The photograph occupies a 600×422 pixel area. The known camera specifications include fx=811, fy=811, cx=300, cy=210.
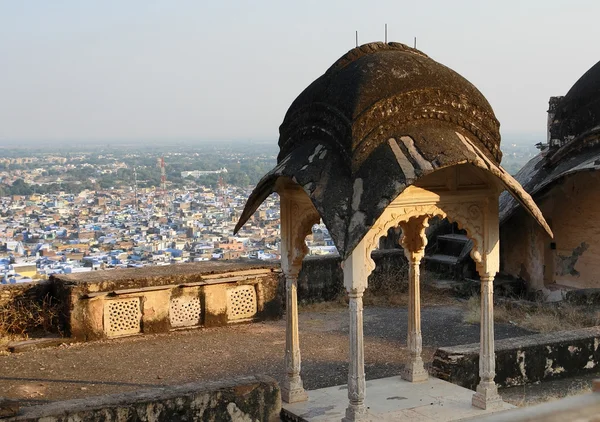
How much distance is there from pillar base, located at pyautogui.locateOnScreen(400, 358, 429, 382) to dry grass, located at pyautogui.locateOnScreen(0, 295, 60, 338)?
5466mm

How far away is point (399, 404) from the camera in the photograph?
7.55 metres

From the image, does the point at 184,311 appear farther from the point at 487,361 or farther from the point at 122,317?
the point at 487,361

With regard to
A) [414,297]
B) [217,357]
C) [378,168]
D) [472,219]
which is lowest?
[217,357]

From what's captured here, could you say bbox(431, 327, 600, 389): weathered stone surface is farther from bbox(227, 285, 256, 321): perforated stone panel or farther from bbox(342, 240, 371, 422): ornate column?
bbox(227, 285, 256, 321): perforated stone panel

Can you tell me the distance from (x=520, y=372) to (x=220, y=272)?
519cm

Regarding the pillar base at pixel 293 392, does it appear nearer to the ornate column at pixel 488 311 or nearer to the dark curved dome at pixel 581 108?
the ornate column at pixel 488 311

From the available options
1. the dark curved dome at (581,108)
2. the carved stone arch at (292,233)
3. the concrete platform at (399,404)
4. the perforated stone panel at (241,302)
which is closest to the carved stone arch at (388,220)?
the carved stone arch at (292,233)

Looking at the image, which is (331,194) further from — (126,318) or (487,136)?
(126,318)

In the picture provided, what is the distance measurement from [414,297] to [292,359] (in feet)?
5.11

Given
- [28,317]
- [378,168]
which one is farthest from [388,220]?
[28,317]

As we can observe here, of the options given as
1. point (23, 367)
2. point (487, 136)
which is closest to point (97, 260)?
point (23, 367)

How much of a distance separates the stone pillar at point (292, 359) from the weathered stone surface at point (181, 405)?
Answer: 579mm

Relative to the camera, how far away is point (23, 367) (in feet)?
33.1

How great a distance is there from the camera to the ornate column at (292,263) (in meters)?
7.73
